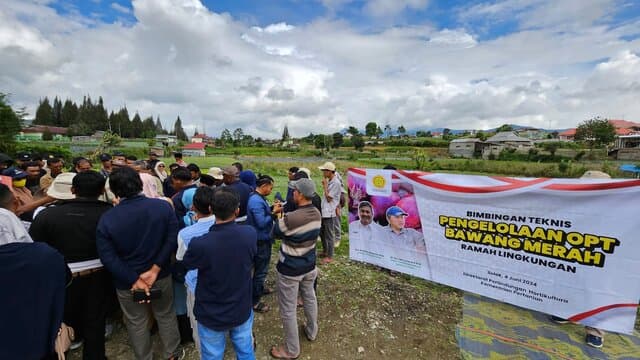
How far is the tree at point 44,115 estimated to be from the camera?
79062 mm

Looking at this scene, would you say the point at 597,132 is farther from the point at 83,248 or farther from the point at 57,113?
the point at 57,113

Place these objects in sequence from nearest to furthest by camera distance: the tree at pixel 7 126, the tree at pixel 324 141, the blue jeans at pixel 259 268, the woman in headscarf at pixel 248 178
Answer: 1. the blue jeans at pixel 259 268
2. the woman in headscarf at pixel 248 178
3. the tree at pixel 7 126
4. the tree at pixel 324 141

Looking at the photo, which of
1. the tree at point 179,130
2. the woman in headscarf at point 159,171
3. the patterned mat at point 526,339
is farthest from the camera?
the tree at point 179,130

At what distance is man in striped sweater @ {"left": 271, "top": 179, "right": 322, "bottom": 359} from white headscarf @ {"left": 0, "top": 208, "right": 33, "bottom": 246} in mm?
1813

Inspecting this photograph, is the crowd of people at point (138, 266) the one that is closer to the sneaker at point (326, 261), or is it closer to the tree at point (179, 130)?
the sneaker at point (326, 261)

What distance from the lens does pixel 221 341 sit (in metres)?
2.34

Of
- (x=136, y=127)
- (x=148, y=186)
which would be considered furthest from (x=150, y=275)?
(x=136, y=127)

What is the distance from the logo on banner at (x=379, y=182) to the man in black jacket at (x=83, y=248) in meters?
2.99

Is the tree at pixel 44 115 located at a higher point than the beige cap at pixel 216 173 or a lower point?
higher

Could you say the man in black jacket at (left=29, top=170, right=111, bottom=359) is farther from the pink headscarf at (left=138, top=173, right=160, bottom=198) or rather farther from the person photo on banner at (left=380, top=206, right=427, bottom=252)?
the person photo on banner at (left=380, top=206, right=427, bottom=252)

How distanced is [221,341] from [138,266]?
96cm

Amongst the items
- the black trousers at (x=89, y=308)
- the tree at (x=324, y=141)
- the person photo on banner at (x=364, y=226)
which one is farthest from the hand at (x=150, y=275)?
the tree at (x=324, y=141)

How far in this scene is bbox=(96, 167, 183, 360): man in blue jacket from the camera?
2320mm

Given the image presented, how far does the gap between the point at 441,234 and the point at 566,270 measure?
114 centimetres
